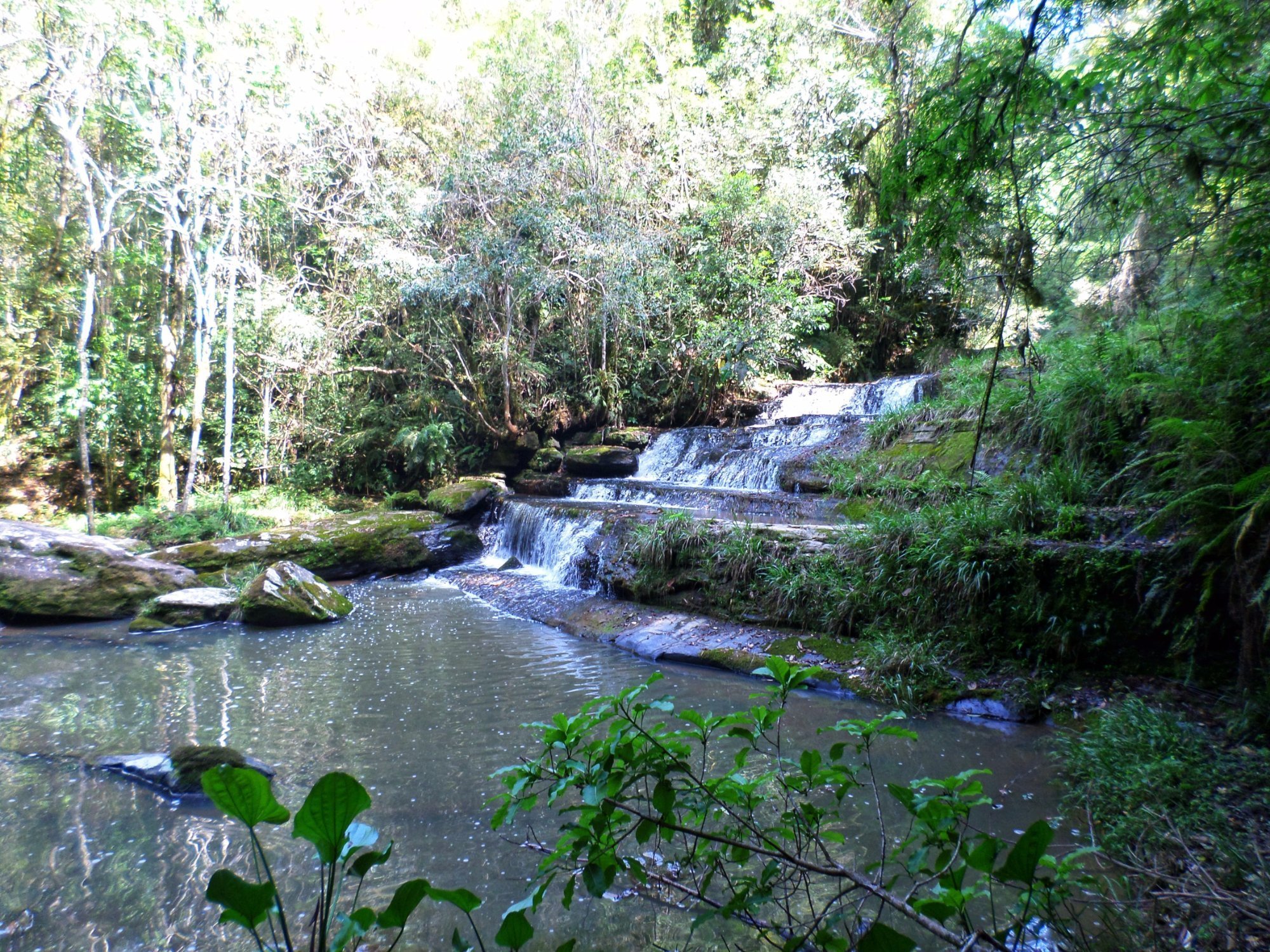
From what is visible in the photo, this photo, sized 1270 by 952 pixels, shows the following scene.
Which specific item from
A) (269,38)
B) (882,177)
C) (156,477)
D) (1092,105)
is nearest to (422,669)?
(882,177)

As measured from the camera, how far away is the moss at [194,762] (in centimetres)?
345

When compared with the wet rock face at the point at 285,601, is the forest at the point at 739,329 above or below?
above

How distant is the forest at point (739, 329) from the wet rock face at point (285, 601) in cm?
75

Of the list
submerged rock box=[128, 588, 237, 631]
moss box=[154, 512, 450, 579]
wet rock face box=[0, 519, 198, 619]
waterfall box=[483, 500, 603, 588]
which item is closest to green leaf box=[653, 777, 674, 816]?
waterfall box=[483, 500, 603, 588]

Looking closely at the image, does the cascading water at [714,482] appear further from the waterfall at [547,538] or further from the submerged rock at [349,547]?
the submerged rock at [349,547]

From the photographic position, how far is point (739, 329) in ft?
41.0

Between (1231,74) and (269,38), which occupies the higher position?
(269,38)

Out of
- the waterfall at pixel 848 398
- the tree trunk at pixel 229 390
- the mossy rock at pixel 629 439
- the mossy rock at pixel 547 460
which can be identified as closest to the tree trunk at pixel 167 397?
the tree trunk at pixel 229 390

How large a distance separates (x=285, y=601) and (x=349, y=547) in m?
2.46

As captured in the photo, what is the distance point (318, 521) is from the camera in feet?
32.7

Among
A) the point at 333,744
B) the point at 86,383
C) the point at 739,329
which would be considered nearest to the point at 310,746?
the point at 333,744

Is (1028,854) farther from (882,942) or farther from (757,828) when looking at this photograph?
(757,828)

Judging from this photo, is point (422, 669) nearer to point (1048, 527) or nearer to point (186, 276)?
point (1048, 527)

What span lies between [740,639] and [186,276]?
37.4 feet
